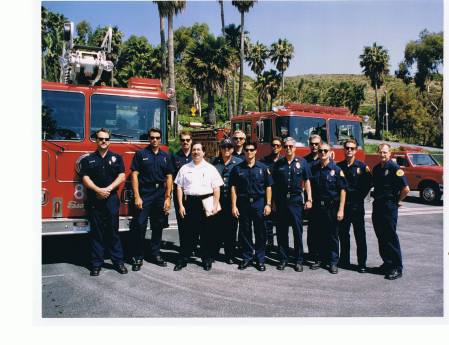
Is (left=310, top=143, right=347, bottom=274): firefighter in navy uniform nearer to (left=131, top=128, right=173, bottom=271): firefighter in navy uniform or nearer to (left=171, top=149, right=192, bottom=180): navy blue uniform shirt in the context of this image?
(left=171, top=149, right=192, bottom=180): navy blue uniform shirt

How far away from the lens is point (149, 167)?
5.27m

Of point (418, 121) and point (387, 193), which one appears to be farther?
point (418, 121)

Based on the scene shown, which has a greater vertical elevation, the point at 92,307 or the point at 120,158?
the point at 120,158

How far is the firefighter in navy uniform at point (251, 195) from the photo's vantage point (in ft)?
17.4

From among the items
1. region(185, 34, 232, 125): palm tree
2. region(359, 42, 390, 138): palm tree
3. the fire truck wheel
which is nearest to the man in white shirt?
the fire truck wheel

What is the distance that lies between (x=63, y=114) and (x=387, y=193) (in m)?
4.54

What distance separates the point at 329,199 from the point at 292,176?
1.96 ft

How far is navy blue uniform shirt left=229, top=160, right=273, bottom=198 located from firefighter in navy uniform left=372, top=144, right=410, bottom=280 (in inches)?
57.6

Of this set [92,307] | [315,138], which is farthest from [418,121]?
[92,307]

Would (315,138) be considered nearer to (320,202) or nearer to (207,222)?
(320,202)

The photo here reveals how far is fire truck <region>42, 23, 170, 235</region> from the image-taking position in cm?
514

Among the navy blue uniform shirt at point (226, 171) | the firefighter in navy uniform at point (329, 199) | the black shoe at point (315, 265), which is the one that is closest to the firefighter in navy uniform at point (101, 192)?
the navy blue uniform shirt at point (226, 171)

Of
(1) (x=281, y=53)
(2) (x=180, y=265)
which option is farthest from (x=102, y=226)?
(1) (x=281, y=53)

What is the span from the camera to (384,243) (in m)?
5.14
